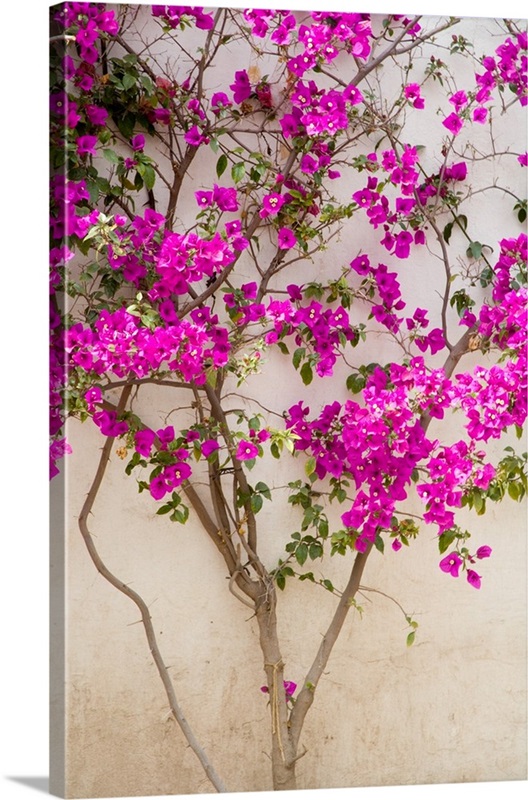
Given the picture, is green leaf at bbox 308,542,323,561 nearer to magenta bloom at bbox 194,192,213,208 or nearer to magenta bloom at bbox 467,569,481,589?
magenta bloom at bbox 467,569,481,589

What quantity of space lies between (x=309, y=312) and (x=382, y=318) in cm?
18

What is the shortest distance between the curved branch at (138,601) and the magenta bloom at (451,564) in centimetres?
69

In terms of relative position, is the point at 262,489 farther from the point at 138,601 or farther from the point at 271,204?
the point at 271,204

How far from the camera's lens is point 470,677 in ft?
8.93

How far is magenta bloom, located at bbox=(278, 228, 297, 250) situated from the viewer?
2594 millimetres

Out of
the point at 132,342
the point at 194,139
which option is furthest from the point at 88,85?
the point at 132,342

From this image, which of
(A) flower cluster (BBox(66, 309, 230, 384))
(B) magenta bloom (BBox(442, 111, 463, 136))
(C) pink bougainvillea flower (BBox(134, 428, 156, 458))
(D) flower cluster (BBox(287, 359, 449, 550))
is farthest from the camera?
(B) magenta bloom (BBox(442, 111, 463, 136))

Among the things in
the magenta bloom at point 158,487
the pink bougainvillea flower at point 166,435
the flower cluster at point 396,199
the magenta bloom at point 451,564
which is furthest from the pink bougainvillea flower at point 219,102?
the magenta bloom at point 451,564

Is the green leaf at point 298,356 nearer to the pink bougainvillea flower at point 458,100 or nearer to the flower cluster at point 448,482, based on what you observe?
the flower cluster at point 448,482

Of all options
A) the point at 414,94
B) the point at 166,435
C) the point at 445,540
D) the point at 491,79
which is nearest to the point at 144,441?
the point at 166,435

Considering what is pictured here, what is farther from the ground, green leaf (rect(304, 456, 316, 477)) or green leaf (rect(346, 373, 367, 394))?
green leaf (rect(346, 373, 367, 394))

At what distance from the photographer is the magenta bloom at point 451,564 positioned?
8.80 feet

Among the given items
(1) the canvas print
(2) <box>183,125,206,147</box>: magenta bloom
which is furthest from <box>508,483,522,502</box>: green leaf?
(2) <box>183,125,206,147</box>: magenta bloom

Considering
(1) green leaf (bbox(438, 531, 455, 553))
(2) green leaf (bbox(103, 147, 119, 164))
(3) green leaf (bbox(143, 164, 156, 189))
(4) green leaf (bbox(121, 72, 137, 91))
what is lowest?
(1) green leaf (bbox(438, 531, 455, 553))
